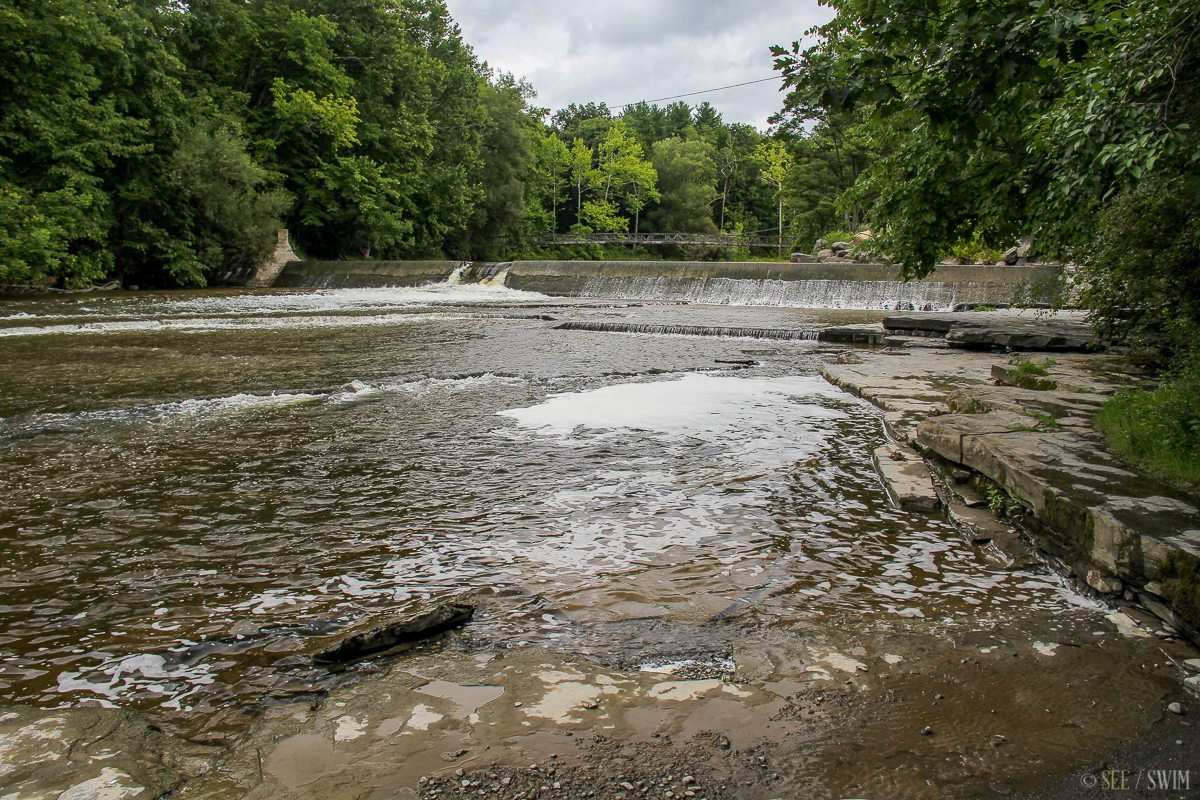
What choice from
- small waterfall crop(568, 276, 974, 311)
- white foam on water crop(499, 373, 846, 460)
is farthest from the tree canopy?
small waterfall crop(568, 276, 974, 311)

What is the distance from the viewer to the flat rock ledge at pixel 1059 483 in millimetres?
2834

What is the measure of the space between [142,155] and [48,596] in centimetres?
2873

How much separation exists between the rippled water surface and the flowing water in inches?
0.7

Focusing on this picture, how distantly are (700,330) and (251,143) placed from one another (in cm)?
2674

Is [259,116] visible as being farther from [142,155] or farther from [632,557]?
[632,557]

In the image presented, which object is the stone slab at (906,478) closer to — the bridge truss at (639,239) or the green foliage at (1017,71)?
the green foliage at (1017,71)

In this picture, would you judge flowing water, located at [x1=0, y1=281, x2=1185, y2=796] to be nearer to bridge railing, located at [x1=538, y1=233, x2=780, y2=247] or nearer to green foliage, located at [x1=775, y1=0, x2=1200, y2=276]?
green foliage, located at [x1=775, y1=0, x2=1200, y2=276]

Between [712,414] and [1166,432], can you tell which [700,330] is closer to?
[712,414]

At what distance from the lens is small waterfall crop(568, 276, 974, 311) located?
1944cm

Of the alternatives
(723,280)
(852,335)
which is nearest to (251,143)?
(723,280)

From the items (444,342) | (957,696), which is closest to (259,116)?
(444,342)

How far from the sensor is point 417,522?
407cm

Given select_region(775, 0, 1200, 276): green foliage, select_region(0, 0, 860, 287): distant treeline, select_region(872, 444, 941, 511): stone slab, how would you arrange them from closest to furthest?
select_region(775, 0, 1200, 276): green foliage
select_region(872, 444, 941, 511): stone slab
select_region(0, 0, 860, 287): distant treeline

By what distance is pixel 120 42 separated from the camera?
23.8 metres
